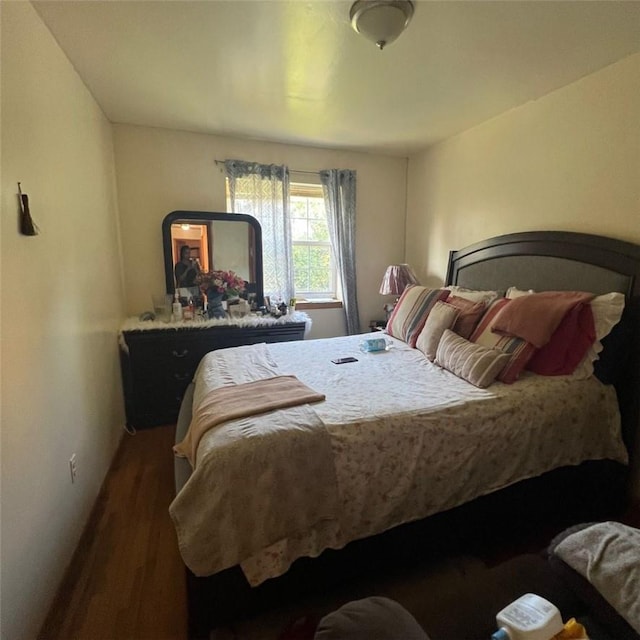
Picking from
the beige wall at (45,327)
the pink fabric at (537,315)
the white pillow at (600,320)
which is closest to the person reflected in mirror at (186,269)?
the beige wall at (45,327)

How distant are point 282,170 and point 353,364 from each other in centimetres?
213

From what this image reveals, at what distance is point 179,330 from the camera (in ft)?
9.48

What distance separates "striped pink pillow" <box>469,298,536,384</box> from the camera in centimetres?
183

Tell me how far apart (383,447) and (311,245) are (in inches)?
108

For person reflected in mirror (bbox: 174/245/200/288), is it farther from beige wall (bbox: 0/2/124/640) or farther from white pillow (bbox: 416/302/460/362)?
white pillow (bbox: 416/302/460/362)

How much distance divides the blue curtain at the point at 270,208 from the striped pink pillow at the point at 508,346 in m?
1.96

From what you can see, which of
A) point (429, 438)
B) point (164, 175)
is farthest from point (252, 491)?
point (164, 175)

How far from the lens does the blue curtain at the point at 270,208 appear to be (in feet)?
10.9

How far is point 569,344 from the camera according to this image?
6.19ft

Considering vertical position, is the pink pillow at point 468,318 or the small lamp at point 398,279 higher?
the small lamp at point 398,279

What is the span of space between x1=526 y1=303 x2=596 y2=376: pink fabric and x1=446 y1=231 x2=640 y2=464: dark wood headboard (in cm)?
20

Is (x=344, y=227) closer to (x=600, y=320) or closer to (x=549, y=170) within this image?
(x=549, y=170)

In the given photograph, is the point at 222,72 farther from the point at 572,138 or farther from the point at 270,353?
the point at 572,138

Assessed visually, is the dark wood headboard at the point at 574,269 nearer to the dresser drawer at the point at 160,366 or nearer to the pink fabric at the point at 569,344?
the pink fabric at the point at 569,344
